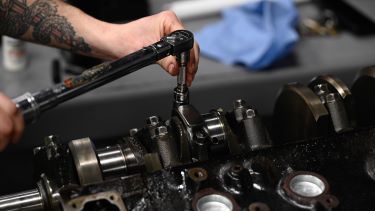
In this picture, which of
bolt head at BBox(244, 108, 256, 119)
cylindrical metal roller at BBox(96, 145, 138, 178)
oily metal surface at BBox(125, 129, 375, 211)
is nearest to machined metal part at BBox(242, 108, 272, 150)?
bolt head at BBox(244, 108, 256, 119)

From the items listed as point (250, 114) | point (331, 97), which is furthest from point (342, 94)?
point (250, 114)

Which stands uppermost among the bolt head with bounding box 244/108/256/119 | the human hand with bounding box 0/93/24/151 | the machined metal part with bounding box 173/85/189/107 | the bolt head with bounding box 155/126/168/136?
the human hand with bounding box 0/93/24/151

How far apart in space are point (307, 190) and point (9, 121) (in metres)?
0.43

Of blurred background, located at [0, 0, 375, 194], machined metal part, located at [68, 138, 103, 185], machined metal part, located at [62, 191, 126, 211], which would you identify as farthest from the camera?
blurred background, located at [0, 0, 375, 194]

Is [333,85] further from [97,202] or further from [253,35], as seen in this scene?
[253,35]

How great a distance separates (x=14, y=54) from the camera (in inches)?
68.7

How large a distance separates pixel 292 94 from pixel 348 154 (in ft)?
0.69

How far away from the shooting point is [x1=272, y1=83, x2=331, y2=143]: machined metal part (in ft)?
2.99

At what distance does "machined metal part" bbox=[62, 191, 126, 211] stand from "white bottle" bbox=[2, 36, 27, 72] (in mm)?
1189

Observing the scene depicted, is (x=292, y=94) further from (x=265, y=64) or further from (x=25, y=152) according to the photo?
(x=25, y=152)

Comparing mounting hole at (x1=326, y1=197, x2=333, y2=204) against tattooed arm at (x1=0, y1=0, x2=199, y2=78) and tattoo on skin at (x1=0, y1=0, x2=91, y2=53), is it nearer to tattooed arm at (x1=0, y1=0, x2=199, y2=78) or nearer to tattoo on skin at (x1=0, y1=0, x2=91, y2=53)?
tattooed arm at (x1=0, y1=0, x2=199, y2=78)

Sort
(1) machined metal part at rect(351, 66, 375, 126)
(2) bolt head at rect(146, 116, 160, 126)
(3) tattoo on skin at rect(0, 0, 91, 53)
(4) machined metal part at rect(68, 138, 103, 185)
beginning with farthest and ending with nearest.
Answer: (3) tattoo on skin at rect(0, 0, 91, 53), (1) machined metal part at rect(351, 66, 375, 126), (2) bolt head at rect(146, 116, 160, 126), (4) machined metal part at rect(68, 138, 103, 185)

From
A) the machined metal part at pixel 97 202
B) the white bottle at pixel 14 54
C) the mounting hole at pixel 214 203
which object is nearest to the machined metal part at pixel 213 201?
the mounting hole at pixel 214 203

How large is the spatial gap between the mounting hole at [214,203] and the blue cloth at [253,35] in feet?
3.63
